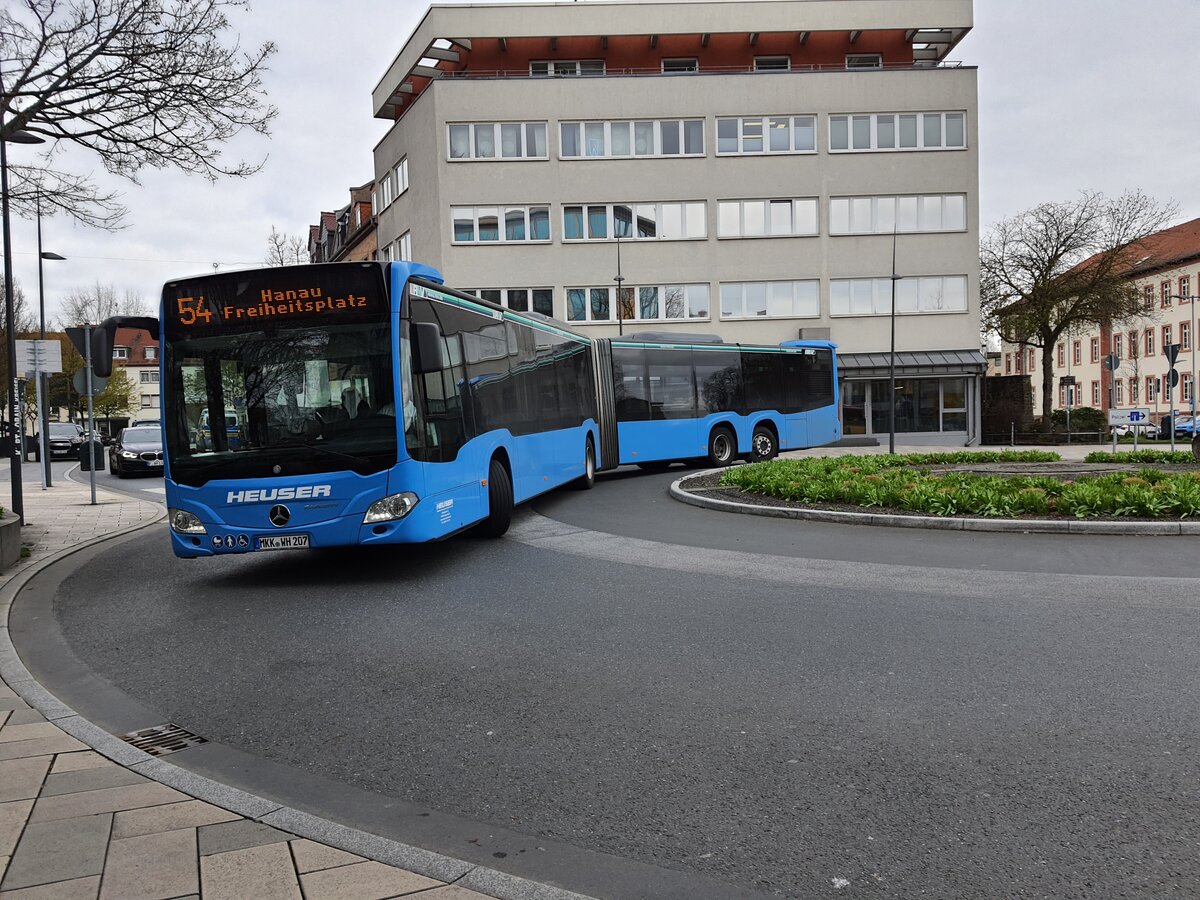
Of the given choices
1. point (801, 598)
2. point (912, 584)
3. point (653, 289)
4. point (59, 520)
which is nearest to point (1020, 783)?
point (801, 598)

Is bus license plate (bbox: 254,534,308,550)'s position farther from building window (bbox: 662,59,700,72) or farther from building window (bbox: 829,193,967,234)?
building window (bbox: 662,59,700,72)

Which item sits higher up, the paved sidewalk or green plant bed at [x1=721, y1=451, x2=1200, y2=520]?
green plant bed at [x1=721, y1=451, x2=1200, y2=520]

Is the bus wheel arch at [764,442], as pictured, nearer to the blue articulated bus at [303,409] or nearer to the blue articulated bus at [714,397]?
the blue articulated bus at [714,397]

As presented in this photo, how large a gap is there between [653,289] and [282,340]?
103 feet

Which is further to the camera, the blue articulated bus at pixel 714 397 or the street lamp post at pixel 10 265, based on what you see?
the blue articulated bus at pixel 714 397

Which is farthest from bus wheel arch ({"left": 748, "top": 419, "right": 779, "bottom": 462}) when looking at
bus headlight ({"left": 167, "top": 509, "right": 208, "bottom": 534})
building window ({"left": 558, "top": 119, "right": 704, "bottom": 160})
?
building window ({"left": 558, "top": 119, "right": 704, "bottom": 160})

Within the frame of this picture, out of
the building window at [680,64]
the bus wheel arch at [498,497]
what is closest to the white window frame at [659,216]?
the building window at [680,64]

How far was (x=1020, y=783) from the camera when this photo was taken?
13.5ft

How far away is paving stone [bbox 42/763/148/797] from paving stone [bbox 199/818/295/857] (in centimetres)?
74

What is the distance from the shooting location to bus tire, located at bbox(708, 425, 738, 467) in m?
23.8

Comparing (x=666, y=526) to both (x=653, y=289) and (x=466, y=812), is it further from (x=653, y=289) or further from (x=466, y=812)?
(x=653, y=289)

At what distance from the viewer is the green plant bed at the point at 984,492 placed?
12.1 metres

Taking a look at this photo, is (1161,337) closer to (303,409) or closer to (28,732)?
(303,409)

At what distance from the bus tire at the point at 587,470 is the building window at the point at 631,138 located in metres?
23.2
